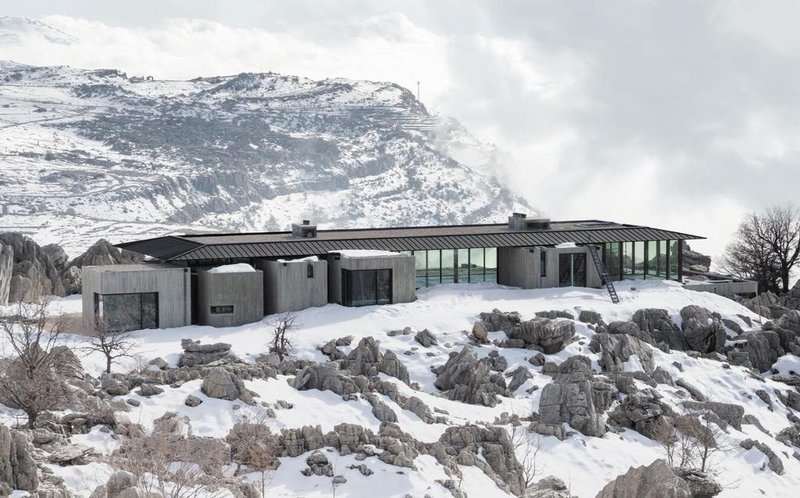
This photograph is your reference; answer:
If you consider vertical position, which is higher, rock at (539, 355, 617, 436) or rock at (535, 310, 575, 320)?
rock at (535, 310, 575, 320)

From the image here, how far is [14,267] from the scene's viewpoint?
234 feet

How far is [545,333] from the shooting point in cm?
5706

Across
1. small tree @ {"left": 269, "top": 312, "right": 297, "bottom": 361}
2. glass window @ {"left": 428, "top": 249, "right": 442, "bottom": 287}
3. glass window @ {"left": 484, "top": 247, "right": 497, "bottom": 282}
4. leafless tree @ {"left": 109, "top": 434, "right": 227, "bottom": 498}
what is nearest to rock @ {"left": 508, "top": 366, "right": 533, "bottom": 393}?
small tree @ {"left": 269, "top": 312, "right": 297, "bottom": 361}

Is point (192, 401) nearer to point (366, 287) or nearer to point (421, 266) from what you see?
point (366, 287)

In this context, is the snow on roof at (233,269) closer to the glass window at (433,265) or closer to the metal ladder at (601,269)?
the glass window at (433,265)

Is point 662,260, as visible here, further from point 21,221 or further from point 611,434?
point 21,221

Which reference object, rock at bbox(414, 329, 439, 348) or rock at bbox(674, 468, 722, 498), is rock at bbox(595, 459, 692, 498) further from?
rock at bbox(414, 329, 439, 348)

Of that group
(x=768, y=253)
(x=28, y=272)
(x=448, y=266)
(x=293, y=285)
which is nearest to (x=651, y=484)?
(x=293, y=285)

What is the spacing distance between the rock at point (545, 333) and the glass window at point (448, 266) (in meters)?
9.78

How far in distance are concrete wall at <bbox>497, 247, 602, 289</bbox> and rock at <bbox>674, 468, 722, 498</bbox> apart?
2724cm

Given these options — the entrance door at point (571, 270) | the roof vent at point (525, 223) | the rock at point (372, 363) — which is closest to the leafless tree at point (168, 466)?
the rock at point (372, 363)

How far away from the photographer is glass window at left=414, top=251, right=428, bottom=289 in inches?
2598

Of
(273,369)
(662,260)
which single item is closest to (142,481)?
(273,369)

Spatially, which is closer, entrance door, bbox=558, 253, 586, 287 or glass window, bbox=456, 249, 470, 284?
glass window, bbox=456, 249, 470, 284
